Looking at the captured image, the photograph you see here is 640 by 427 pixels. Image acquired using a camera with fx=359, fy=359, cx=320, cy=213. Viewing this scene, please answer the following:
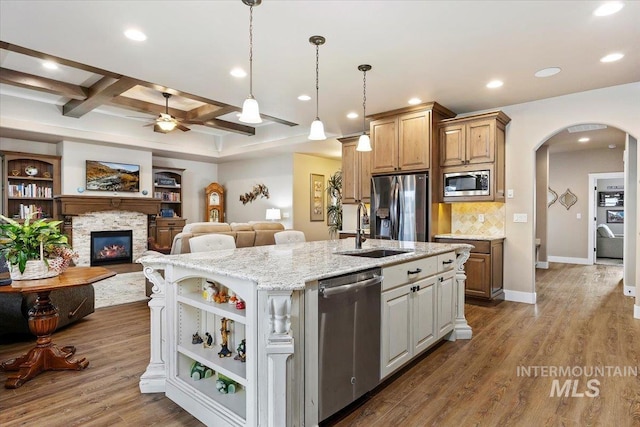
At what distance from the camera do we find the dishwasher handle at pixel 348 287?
75.5 inches

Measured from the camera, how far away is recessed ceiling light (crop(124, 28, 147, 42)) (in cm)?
295

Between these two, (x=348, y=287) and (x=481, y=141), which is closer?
(x=348, y=287)

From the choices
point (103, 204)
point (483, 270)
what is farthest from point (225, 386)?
point (103, 204)

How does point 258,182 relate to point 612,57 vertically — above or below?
below

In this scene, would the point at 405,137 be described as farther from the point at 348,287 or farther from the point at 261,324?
the point at 261,324

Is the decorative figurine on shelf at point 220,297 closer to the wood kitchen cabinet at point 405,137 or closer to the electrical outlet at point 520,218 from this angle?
the wood kitchen cabinet at point 405,137

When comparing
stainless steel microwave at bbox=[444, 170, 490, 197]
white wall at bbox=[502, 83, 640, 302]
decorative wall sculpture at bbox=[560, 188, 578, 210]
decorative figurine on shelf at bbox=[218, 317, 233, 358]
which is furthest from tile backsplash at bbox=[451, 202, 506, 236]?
decorative wall sculpture at bbox=[560, 188, 578, 210]

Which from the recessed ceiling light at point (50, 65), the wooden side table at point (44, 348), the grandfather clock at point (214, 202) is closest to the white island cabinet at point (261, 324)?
the wooden side table at point (44, 348)

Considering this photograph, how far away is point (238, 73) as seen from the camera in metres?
3.88

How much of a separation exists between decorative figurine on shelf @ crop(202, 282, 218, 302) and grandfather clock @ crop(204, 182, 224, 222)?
7513 mm

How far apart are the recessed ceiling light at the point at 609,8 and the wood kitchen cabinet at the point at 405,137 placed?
2.23m

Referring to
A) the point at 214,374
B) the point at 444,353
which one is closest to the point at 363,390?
the point at 214,374

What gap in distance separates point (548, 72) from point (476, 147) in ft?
3.96

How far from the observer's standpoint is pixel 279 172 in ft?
28.0
